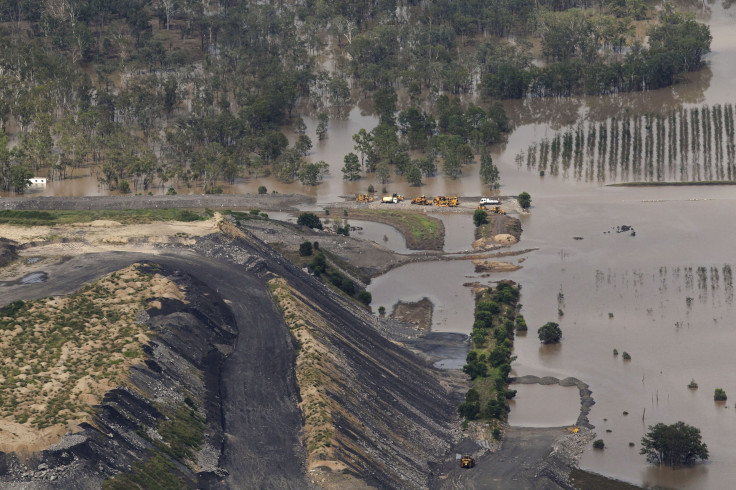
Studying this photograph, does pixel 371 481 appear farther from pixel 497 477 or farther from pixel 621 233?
pixel 621 233

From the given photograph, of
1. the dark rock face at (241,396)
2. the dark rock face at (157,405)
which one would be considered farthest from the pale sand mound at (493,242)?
the dark rock face at (157,405)

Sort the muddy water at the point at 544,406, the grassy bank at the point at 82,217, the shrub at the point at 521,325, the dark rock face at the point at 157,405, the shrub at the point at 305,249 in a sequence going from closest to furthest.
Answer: the dark rock face at the point at 157,405 → the muddy water at the point at 544,406 → the shrub at the point at 521,325 → the grassy bank at the point at 82,217 → the shrub at the point at 305,249

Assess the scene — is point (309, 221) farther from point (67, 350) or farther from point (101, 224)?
point (67, 350)

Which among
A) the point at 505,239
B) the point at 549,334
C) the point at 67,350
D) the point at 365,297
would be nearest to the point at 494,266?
the point at 505,239

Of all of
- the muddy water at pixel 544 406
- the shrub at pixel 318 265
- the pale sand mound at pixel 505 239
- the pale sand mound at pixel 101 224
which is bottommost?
the muddy water at pixel 544 406

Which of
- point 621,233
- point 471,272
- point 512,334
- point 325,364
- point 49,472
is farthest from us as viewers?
point 621,233

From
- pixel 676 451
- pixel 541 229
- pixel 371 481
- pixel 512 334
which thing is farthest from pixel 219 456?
pixel 541 229

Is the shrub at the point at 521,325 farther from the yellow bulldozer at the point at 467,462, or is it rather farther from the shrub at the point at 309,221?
the shrub at the point at 309,221
